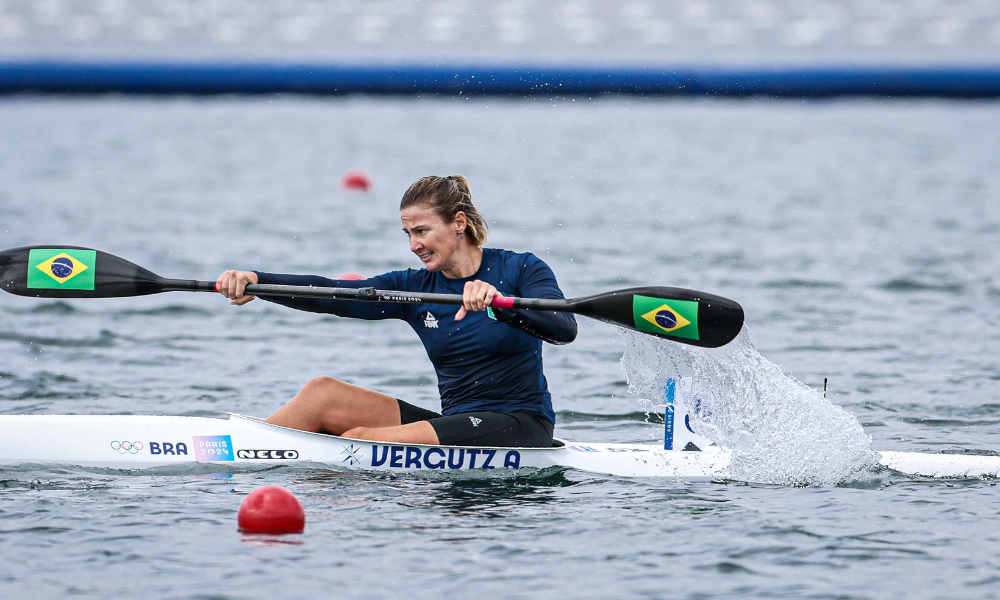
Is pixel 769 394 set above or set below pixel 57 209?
below

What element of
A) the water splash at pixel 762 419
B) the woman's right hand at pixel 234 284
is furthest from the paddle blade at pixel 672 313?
the woman's right hand at pixel 234 284

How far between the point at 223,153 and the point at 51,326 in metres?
17.4

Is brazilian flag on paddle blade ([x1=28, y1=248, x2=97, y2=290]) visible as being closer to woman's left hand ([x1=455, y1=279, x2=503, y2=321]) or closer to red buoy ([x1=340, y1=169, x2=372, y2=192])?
woman's left hand ([x1=455, y1=279, x2=503, y2=321])

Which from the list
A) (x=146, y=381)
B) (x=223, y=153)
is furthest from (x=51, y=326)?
(x=223, y=153)

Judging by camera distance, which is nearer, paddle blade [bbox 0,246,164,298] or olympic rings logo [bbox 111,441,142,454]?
olympic rings logo [bbox 111,441,142,454]

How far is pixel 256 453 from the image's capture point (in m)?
5.69

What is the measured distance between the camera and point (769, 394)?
5891 mm

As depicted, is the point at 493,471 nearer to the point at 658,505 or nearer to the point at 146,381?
the point at 658,505

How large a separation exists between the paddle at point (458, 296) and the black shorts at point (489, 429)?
56cm

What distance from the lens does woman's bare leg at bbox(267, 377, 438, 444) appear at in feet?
18.3

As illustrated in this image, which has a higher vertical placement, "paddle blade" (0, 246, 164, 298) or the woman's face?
the woman's face

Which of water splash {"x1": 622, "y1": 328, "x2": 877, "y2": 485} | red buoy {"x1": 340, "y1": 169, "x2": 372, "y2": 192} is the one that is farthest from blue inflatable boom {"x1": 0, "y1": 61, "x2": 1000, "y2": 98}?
water splash {"x1": 622, "y1": 328, "x2": 877, "y2": 485}

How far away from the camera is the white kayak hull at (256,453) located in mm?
5625

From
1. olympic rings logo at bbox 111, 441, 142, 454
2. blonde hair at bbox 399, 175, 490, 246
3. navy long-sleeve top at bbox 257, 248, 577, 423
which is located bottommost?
olympic rings logo at bbox 111, 441, 142, 454
